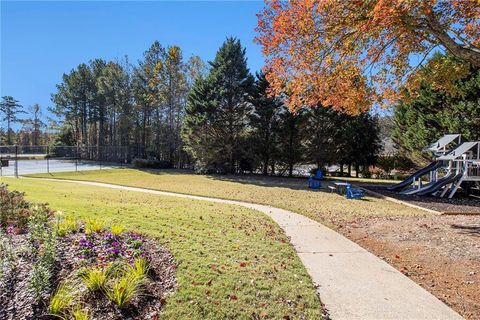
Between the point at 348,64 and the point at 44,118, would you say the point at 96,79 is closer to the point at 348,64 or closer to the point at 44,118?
the point at 44,118

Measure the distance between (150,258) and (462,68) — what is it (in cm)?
912

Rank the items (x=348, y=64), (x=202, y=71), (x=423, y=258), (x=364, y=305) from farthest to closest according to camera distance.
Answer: (x=202, y=71), (x=348, y=64), (x=423, y=258), (x=364, y=305)

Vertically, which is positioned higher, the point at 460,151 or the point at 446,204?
the point at 460,151

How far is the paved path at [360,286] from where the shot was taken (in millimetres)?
3344

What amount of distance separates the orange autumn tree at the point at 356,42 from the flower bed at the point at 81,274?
5.41 m

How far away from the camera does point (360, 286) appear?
3979mm

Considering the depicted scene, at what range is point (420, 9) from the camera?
214 inches

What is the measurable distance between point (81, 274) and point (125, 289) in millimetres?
777

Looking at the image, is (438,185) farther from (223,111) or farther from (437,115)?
(223,111)

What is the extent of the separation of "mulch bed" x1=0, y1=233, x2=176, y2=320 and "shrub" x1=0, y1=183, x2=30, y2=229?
3.57 ft

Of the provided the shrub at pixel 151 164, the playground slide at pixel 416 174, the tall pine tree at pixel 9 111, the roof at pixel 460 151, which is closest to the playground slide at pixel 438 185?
the roof at pixel 460 151

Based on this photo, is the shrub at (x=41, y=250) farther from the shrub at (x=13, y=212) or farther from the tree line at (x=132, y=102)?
the tree line at (x=132, y=102)

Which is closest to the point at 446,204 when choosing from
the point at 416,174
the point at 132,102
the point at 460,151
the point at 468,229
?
the point at 460,151

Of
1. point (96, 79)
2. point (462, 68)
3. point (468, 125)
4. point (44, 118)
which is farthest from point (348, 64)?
point (44, 118)
